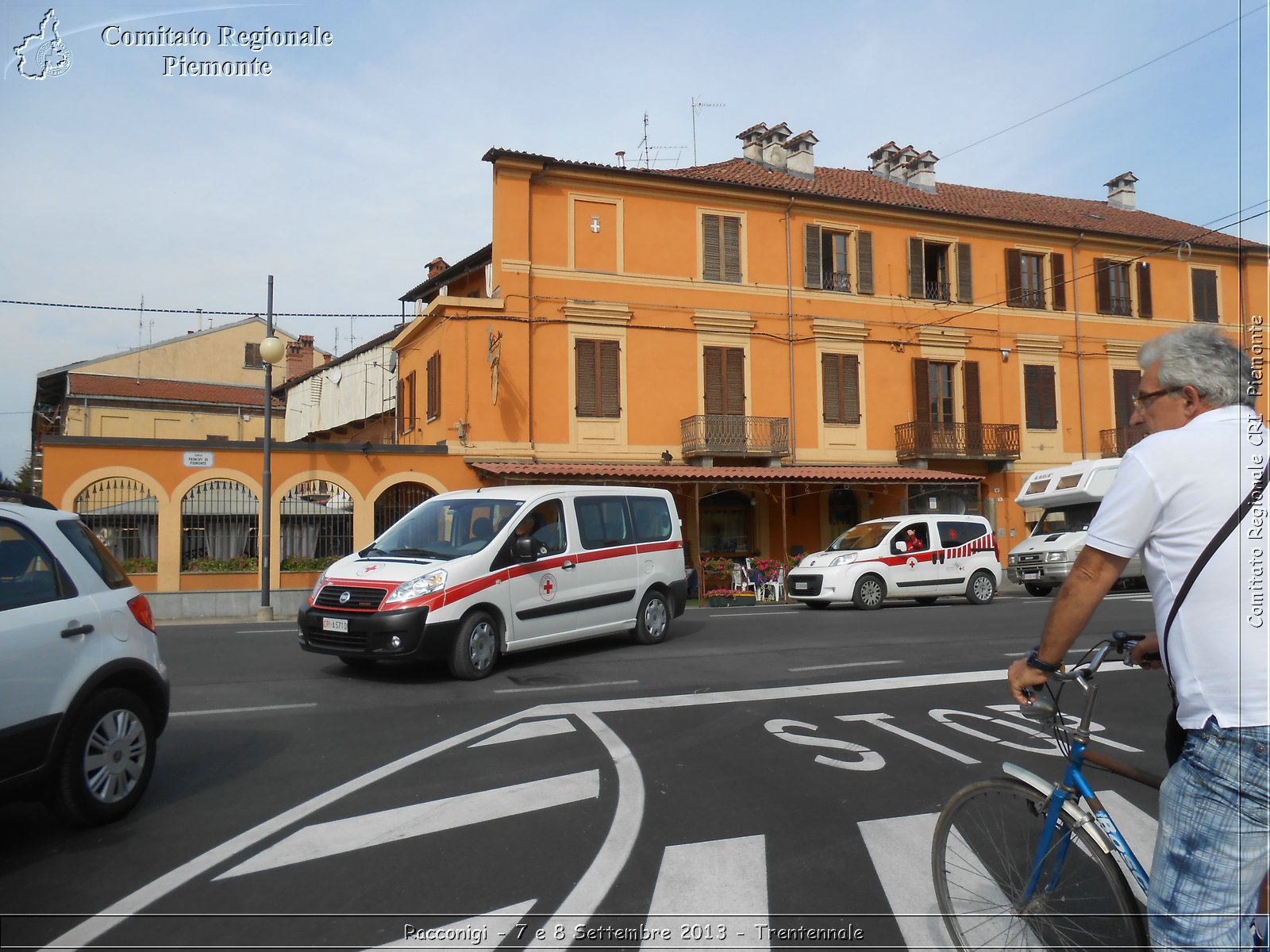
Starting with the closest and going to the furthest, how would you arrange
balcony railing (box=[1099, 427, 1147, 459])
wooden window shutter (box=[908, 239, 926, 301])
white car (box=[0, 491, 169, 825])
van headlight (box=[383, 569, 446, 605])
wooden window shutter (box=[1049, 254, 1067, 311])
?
white car (box=[0, 491, 169, 825]) → van headlight (box=[383, 569, 446, 605]) → wooden window shutter (box=[908, 239, 926, 301]) → balcony railing (box=[1099, 427, 1147, 459]) → wooden window shutter (box=[1049, 254, 1067, 311])

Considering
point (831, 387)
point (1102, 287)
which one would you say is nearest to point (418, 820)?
point (831, 387)

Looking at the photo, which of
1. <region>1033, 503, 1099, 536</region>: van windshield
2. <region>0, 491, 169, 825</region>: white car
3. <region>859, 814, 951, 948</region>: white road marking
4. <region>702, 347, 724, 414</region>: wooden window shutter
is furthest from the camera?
<region>702, 347, 724, 414</region>: wooden window shutter

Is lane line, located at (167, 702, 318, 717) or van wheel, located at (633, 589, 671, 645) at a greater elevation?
van wheel, located at (633, 589, 671, 645)

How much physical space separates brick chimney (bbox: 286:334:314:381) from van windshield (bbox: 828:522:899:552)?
33.4 meters

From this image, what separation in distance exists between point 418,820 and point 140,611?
2.00 meters

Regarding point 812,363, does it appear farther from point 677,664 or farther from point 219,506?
point 677,664

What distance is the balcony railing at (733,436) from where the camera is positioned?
81.5ft

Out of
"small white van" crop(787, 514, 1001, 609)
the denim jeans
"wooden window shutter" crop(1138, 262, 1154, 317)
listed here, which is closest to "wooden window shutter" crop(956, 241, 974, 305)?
"wooden window shutter" crop(1138, 262, 1154, 317)

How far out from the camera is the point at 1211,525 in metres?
2.38

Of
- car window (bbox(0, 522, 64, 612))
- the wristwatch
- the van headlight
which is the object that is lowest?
the van headlight

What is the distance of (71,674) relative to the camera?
4.58 metres

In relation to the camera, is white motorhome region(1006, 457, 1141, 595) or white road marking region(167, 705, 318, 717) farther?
white motorhome region(1006, 457, 1141, 595)

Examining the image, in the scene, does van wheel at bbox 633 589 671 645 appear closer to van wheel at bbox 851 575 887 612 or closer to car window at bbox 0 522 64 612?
van wheel at bbox 851 575 887 612

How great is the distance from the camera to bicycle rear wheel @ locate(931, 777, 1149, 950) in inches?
104
